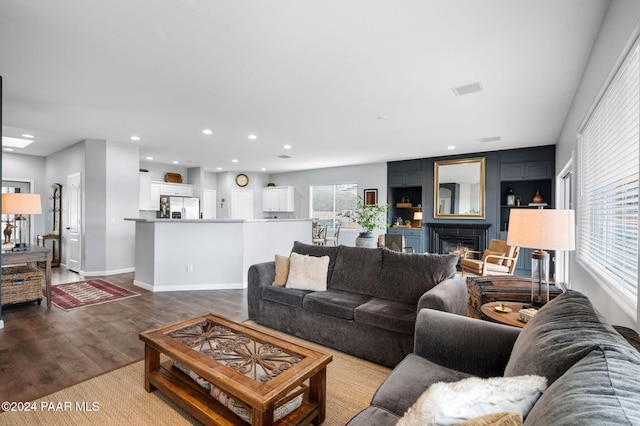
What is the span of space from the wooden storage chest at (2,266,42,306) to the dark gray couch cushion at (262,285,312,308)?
3.14 meters

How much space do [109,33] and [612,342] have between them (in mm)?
→ 3360

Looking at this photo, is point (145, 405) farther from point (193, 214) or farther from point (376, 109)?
point (193, 214)

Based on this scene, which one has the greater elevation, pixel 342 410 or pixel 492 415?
pixel 492 415

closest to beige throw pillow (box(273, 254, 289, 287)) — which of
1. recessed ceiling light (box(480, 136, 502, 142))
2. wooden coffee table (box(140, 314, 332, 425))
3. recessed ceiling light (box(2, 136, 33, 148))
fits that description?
wooden coffee table (box(140, 314, 332, 425))

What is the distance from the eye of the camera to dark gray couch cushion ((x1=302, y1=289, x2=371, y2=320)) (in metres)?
2.73

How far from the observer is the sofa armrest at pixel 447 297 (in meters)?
2.23

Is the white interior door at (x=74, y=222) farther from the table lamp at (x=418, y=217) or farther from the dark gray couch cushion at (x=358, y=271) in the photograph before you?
the table lamp at (x=418, y=217)

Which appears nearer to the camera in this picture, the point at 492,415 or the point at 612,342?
the point at 492,415

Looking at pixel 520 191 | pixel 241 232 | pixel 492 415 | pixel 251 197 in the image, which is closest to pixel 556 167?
pixel 520 191

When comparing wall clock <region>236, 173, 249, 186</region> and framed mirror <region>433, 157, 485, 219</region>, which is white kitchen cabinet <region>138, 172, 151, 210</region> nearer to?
wall clock <region>236, 173, 249, 186</region>

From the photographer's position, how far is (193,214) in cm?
888

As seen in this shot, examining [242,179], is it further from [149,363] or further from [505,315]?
[505,315]

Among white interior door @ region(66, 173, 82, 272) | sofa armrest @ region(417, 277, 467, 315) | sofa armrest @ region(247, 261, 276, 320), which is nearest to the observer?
sofa armrest @ region(417, 277, 467, 315)

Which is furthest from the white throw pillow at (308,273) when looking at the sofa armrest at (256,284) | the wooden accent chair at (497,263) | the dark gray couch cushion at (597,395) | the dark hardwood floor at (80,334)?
the wooden accent chair at (497,263)
